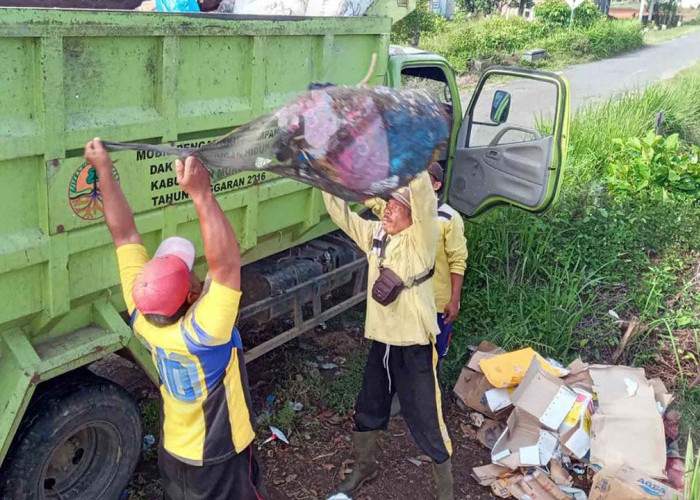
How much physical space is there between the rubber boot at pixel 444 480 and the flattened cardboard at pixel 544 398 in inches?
30.5

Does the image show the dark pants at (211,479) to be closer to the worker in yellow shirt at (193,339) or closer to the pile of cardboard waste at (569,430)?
the worker in yellow shirt at (193,339)

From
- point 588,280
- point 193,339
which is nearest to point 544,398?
point 588,280

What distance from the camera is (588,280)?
542 centimetres

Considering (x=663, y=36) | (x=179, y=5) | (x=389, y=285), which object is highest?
(x=663, y=36)

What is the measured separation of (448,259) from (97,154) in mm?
2094

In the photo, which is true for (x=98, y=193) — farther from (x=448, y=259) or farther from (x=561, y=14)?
(x=561, y=14)

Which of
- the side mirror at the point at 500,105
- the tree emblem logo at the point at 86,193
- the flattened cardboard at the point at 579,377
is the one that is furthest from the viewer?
the side mirror at the point at 500,105

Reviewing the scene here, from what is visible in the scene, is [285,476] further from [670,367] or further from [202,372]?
[670,367]

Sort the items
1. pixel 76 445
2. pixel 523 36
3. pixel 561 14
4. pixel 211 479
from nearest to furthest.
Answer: pixel 211 479 < pixel 76 445 < pixel 523 36 < pixel 561 14

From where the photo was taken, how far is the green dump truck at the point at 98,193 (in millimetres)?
2449

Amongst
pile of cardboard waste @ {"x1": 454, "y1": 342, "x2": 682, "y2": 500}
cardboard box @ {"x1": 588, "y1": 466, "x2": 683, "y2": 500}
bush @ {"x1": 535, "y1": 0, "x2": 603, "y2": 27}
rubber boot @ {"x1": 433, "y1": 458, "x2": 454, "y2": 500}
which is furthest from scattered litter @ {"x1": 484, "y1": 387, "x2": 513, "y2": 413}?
bush @ {"x1": 535, "y1": 0, "x2": 603, "y2": 27}

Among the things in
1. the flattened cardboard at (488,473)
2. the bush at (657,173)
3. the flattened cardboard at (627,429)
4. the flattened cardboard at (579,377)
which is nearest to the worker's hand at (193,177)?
the flattened cardboard at (488,473)

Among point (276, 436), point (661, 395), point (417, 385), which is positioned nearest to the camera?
point (417, 385)

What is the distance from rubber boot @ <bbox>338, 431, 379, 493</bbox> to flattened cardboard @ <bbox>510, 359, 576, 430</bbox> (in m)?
0.95
